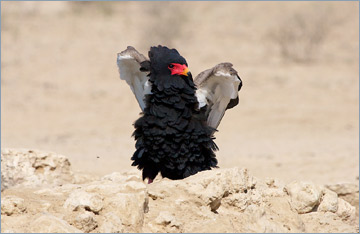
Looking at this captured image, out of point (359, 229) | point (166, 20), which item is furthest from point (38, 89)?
point (359, 229)

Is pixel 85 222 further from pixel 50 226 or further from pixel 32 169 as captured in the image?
pixel 32 169

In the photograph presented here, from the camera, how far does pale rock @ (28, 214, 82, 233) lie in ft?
12.9

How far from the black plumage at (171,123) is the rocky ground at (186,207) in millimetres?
692

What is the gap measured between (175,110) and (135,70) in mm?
611

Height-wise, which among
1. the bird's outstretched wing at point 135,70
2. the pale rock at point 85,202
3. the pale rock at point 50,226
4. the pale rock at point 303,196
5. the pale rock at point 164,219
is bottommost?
the pale rock at point 50,226

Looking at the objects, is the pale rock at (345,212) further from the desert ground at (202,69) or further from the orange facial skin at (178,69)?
the desert ground at (202,69)

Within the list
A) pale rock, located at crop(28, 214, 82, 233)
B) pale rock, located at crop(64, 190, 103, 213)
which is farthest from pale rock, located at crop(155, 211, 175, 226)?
pale rock, located at crop(28, 214, 82, 233)

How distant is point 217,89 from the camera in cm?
612

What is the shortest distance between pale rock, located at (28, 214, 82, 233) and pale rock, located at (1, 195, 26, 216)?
12.6 inches

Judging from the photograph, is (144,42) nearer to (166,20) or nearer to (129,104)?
(166,20)

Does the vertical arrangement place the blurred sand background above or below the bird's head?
above

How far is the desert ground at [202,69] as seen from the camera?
10914 mm

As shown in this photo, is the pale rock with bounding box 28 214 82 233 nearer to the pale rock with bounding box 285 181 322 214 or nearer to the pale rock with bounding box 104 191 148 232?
the pale rock with bounding box 104 191 148 232

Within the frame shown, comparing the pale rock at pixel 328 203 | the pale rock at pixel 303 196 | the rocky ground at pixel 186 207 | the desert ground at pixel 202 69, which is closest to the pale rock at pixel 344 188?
the desert ground at pixel 202 69
